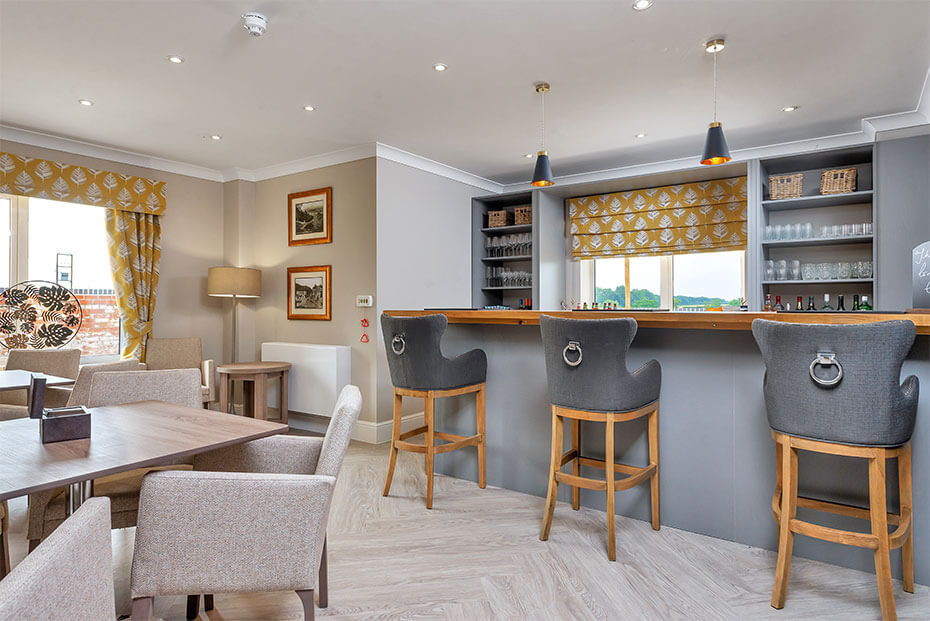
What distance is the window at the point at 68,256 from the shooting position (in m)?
4.32

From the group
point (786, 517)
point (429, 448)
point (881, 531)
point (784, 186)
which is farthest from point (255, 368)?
point (784, 186)

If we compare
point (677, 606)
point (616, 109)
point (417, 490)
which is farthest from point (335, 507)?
point (616, 109)

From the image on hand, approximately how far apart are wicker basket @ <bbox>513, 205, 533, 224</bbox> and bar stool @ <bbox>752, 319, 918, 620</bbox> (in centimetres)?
399

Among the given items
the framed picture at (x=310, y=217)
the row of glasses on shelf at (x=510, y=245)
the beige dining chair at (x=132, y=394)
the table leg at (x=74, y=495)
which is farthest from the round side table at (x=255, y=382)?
the table leg at (x=74, y=495)

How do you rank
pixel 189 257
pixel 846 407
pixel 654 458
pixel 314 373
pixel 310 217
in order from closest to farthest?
pixel 846 407, pixel 654 458, pixel 314 373, pixel 310 217, pixel 189 257

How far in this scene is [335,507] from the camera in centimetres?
303

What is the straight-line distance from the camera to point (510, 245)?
5.87m

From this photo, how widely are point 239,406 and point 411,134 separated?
3.21 meters

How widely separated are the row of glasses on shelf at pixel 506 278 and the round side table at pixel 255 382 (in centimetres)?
234

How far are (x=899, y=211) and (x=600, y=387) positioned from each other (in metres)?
3.12

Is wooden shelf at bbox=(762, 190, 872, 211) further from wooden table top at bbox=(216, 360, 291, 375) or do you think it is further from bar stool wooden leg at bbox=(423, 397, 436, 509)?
wooden table top at bbox=(216, 360, 291, 375)

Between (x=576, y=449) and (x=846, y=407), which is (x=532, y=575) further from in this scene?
(x=846, y=407)

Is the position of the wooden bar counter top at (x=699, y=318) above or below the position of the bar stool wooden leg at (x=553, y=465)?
above

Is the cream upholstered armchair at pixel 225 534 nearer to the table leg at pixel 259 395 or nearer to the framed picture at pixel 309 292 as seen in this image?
the table leg at pixel 259 395
